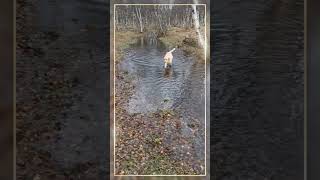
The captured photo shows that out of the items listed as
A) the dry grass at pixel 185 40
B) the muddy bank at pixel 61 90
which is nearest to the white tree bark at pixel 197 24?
the dry grass at pixel 185 40

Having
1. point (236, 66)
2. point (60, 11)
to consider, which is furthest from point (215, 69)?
point (60, 11)

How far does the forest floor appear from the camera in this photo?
10.7ft

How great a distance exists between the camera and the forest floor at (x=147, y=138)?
3.27 m

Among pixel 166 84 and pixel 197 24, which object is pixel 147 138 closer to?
pixel 166 84

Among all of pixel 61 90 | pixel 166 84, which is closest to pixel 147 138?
pixel 166 84

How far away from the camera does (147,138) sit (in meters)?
3.29

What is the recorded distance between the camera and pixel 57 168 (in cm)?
326

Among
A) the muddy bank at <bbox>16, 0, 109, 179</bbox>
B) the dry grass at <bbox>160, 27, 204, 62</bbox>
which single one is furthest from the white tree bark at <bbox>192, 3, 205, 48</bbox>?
the muddy bank at <bbox>16, 0, 109, 179</bbox>

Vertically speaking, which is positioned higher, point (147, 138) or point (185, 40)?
point (185, 40)

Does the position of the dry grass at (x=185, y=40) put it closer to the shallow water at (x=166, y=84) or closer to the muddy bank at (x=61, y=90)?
the shallow water at (x=166, y=84)

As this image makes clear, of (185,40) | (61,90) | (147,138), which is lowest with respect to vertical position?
(147,138)

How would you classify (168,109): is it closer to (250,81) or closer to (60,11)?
(250,81)

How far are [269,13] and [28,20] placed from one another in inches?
45.3

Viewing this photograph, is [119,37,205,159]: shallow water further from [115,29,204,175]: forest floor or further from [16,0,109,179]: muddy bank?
[16,0,109,179]: muddy bank
